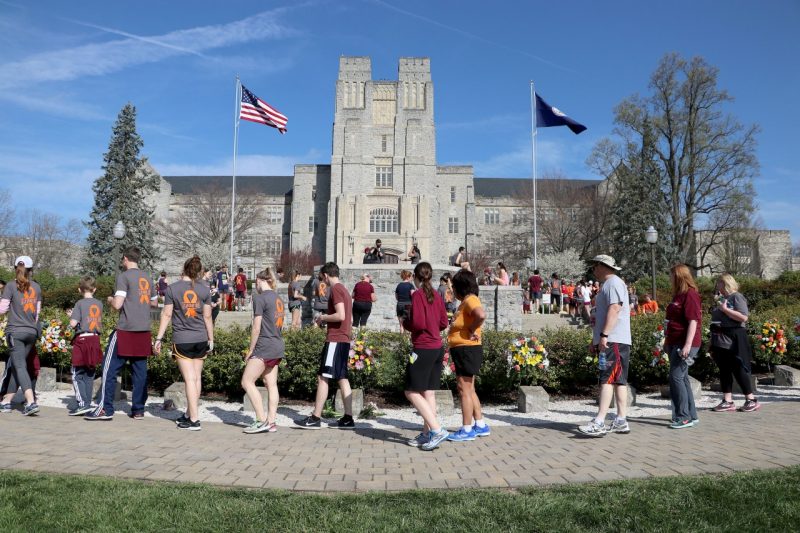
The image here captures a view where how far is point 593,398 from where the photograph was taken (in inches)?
353

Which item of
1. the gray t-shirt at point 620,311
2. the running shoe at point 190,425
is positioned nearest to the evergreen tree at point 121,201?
the running shoe at point 190,425

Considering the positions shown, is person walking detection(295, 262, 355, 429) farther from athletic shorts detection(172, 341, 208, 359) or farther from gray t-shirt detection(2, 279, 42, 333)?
gray t-shirt detection(2, 279, 42, 333)

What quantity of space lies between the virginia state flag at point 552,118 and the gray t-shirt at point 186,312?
21.6 meters

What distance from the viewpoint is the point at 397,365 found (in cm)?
848

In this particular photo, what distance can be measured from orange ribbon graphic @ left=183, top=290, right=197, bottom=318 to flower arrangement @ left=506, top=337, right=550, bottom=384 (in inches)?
176

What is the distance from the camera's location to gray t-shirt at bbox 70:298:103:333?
7.35m

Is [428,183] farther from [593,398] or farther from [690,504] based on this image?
[690,504]

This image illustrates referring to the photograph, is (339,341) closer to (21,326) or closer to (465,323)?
(465,323)

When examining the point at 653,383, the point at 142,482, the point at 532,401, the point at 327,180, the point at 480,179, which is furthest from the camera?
the point at 480,179

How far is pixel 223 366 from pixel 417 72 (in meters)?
64.7

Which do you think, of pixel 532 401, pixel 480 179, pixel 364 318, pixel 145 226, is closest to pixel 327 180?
pixel 480 179

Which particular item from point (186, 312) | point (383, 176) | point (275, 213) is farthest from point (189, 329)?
point (275, 213)

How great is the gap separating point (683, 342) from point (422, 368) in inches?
121

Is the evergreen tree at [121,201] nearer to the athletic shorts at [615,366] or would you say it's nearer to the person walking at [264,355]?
the person walking at [264,355]
